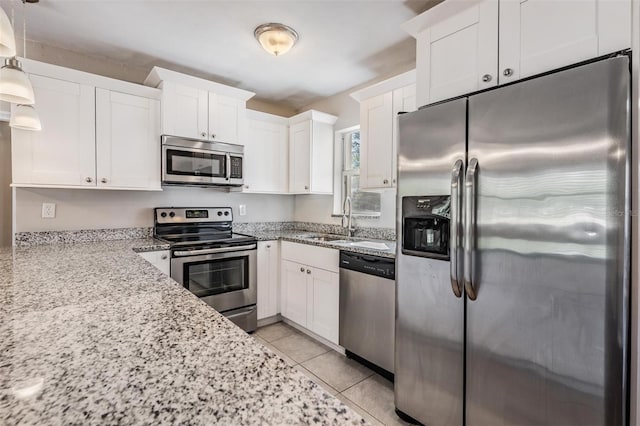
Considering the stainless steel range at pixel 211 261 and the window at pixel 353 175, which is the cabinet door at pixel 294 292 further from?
the window at pixel 353 175

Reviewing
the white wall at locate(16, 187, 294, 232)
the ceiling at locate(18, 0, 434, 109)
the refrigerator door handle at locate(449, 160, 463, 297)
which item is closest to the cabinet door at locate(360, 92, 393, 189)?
the ceiling at locate(18, 0, 434, 109)

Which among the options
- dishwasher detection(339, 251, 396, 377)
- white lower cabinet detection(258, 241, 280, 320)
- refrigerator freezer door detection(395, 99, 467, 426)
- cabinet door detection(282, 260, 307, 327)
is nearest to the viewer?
refrigerator freezer door detection(395, 99, 467, 426)

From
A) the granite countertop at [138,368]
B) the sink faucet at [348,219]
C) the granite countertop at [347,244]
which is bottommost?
the granite countertop at [138,368]

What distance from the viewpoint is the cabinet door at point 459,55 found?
1546 mm

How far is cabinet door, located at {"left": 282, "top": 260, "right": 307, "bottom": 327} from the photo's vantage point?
2.89 metres

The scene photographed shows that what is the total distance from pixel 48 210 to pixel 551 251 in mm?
3337

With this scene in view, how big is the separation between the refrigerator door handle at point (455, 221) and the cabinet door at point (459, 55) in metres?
0.48

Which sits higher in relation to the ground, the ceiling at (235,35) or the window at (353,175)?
the ceiling at (235,35)

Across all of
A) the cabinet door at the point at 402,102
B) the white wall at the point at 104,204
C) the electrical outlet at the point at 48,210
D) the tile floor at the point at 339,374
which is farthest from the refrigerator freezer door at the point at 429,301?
the electrical outlet at the point at 48,210

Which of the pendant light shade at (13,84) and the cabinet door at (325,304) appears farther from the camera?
the cabinet door at (325,304)

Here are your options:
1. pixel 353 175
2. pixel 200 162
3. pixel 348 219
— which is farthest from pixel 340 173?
pixel 200 162

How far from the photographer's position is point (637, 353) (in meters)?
1.12

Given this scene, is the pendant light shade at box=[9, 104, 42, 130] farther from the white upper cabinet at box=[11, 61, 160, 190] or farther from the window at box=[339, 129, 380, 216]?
the window at box=[339, 129, 380, 216]

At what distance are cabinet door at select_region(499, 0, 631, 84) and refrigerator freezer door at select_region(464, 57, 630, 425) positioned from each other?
0.17 metres
